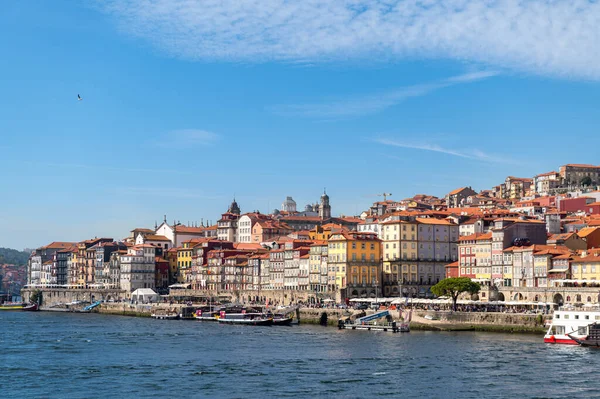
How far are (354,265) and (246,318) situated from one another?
Answer: 1821 cm

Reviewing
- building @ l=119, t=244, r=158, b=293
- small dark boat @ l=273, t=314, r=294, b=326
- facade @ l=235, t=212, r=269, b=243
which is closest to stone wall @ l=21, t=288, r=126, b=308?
building @ l=119, t=244, r=158, b=293

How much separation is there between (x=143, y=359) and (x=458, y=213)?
255 feet

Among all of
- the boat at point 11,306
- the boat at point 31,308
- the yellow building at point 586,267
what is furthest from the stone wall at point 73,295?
the yellow building at point 586,267

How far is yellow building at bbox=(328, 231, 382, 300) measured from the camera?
115312mm

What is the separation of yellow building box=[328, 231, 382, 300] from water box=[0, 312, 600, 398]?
31.1m

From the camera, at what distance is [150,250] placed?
511 ft

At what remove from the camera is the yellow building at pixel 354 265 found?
378 ft

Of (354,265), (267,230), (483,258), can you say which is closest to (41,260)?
(267,230)

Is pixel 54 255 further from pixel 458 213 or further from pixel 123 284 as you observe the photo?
pixel 458 213

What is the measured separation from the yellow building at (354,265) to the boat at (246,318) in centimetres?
1367

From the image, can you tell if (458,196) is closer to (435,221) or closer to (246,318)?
(435,221)

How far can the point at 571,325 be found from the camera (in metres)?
68.4

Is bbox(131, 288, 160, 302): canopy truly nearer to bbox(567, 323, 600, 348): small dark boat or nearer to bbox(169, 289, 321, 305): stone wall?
bbox(169, 289, 321, 305): stone wall

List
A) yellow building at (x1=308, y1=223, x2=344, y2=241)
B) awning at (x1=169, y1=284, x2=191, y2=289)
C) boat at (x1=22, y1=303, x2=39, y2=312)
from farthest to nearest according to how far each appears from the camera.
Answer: boat at (x1=22, y1=303, x2=39, y2=312) < awning at (x1=169, y1=284, x2=191, y2=289) < yellow building at (x1=308, y1=223, x2=344, y2=241)
